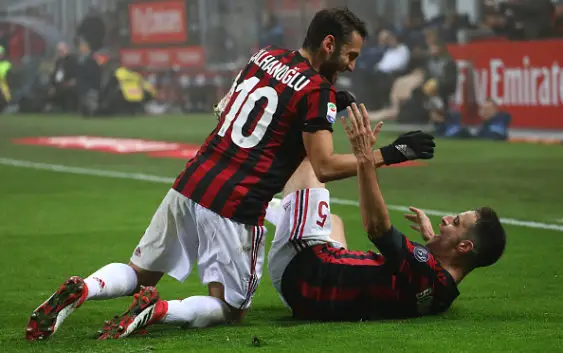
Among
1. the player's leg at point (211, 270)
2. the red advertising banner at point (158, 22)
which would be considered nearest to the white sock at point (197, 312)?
the player's leg at point (211, 270)

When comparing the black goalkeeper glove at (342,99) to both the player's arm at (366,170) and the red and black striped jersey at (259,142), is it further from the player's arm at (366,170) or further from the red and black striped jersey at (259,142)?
the player's arm at (366,170)

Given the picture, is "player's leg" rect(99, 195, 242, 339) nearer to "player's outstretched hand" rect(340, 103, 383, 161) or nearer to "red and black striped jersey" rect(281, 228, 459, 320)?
"red and black striped jersey" rect(281, 228, 459, 320)

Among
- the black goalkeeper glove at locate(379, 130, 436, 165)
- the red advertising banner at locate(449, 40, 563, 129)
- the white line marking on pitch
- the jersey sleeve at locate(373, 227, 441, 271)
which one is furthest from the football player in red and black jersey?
the red advertising banner at locate(449, 40, 563, 129)

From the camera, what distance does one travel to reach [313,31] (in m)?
5.65

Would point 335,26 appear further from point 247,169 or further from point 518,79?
point 518,79

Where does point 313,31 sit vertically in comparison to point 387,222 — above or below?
above

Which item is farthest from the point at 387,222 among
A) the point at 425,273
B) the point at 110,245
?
the point at 110,245

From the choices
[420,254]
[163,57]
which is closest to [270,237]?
[420,254]

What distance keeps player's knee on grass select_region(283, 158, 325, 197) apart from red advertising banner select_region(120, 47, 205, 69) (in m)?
24.2

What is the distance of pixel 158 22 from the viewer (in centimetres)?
3150

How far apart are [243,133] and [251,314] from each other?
994 millimetres

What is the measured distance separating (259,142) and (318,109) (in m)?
0.34

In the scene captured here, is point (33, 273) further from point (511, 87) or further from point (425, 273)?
point (511, 87)

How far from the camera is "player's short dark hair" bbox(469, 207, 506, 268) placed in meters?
5.70
